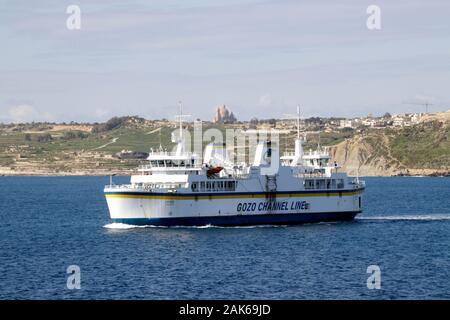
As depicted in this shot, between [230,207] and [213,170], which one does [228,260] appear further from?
[213,170]

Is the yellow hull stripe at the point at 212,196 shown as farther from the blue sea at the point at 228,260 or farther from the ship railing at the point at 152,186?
the blue sea at the point at 228,260

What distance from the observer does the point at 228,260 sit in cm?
6059

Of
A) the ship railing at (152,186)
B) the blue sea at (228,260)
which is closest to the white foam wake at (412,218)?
the blue sea at (228,260)

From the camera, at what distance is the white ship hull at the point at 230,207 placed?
7531 cm

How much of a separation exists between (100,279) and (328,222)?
34368 mm

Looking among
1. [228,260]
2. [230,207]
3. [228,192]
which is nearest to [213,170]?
[228,192]

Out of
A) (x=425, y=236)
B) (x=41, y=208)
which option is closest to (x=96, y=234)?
(x=425, y=236)

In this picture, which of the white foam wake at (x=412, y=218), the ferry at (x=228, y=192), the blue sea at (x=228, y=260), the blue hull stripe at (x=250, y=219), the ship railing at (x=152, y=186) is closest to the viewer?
the blue sea at (x=228, y=260)

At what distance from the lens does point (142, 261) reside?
60.1 meters

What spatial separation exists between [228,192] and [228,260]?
17498 mm

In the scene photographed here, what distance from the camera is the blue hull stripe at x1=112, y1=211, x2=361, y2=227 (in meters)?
76.1

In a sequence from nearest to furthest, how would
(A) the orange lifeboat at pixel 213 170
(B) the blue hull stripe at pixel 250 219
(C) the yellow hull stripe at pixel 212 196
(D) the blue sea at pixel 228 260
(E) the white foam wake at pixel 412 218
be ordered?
(D) the blue sea at pixel 228 260, (C) the yellow hull stripe at pixel 212 196, (B) the blue hull stripe at pixel 250 219, (A) the orange lifeboat at pixel 213 170, (E) the white foam wake at pixel 412 218
